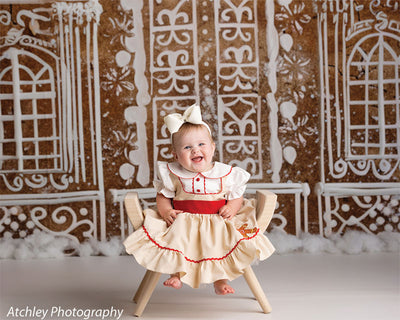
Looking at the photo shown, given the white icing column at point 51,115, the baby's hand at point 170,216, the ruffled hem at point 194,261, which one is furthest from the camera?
the white icing column at point 51,115

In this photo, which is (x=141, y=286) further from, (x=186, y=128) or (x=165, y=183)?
(x=186, y=128)

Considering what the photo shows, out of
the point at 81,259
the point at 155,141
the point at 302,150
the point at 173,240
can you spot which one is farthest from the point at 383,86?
the point at 81,259

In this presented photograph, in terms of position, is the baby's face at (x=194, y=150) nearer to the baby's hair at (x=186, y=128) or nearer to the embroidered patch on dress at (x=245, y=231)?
the baby's hair at (x=186, y=128)

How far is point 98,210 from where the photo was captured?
10.2 ft

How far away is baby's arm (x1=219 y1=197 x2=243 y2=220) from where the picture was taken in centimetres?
207

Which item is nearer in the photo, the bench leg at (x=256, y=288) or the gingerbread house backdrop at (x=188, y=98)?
the bench leg at (x=256, y=288)

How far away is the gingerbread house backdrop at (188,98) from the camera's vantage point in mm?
3080

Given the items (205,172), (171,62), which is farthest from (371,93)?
(205,172)

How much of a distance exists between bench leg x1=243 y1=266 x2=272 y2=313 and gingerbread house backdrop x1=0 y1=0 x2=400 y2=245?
3.51 ft

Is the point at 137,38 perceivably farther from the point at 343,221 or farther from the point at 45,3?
the point at 343,221

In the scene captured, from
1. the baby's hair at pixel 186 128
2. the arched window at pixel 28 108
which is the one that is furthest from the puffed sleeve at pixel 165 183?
the arched window at pixel 28 108

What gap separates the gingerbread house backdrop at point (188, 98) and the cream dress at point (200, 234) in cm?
98

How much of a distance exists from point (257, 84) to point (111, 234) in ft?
3.90

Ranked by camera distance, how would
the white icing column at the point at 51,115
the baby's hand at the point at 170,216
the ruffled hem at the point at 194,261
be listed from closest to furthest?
the ruffled hem at the point at 194,261
the baby's hand at the point at 170,216
the white icing column at the point at 51,115
